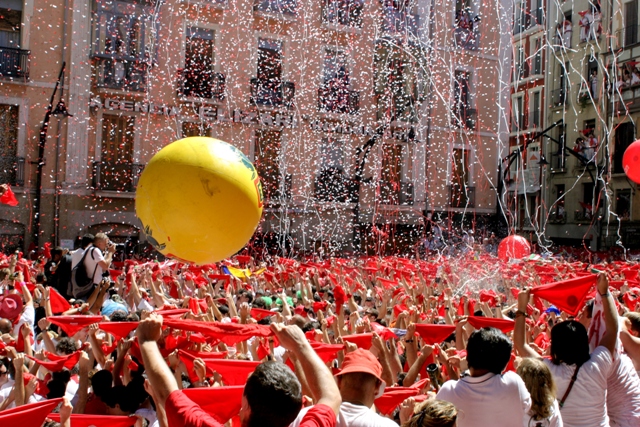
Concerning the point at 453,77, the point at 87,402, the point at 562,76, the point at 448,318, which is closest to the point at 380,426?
the point at 87,402

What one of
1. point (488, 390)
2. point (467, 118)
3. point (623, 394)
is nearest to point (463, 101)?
point (467, 118)

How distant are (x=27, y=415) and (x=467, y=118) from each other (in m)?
22.3

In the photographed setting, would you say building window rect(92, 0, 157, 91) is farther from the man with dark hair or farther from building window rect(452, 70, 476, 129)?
the man with dark hair

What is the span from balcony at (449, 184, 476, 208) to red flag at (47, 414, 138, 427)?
809 inches

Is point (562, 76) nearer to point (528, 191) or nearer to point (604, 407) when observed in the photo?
point (528, 191)

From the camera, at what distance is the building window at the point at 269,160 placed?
792 inches

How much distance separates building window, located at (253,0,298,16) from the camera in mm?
20328

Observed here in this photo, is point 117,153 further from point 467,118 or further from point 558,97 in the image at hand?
point 558,97

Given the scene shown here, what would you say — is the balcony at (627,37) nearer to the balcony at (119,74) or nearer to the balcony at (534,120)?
the balcony at (534,120)

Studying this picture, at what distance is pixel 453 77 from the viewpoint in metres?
22.5

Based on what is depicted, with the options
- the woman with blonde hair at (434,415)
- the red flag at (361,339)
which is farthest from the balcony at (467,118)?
the woman with blonde hair at (434,415)

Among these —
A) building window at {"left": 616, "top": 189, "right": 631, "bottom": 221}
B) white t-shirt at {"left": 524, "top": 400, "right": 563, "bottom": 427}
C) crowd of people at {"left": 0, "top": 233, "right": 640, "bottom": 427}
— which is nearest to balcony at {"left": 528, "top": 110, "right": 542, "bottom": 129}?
building window at {"left": 616, "top": 189, "right": 631, "bottom": 221}

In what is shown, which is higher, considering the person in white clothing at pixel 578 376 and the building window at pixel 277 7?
the building window at pixel 277 7

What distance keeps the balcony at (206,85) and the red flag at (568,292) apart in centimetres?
1620
